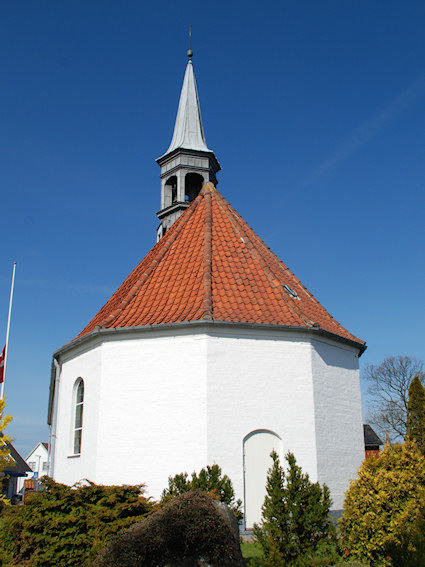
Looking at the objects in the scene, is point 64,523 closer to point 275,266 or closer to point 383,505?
point 383,505

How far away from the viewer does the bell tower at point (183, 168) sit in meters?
19.3

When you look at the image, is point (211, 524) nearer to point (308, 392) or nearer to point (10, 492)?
point (308, 392)

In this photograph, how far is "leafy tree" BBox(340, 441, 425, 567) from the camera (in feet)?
26.2

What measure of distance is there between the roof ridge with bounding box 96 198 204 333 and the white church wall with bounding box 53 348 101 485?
1.02m

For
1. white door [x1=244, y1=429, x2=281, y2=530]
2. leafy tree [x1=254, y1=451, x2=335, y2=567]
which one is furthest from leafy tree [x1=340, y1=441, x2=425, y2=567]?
white door [x1=244, y1=429, x2=281, y2=530]

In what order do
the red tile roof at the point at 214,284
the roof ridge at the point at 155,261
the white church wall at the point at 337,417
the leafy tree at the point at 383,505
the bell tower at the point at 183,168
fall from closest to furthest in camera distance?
the leafy tree at the point at 383,505, the white church wall at the point at 337,417, the red tile roof at the point at 214,284, the roof ridge at the point at 155,261, the bell tower at the point at 183,168

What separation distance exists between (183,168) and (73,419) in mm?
9971

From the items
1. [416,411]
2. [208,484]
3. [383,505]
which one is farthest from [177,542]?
[416,411]

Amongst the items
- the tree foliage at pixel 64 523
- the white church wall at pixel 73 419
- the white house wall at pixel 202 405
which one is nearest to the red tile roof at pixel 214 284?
the white house wall at pixel 202 405

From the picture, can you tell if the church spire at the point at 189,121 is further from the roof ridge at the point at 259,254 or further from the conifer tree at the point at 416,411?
the conifer tree at the point at 416,411

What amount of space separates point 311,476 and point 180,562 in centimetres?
728

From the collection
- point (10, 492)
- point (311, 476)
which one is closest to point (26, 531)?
point (311, 476)

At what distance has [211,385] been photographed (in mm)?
12297

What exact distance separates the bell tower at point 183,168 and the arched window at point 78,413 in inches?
285
